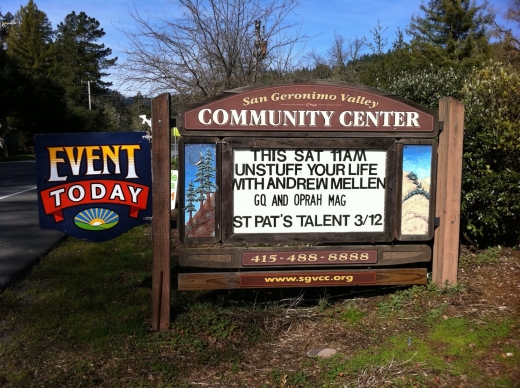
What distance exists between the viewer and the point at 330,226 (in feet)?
15.9

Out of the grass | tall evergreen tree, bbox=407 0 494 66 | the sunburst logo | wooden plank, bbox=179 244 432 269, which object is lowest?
the grass

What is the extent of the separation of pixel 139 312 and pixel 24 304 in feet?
4.25

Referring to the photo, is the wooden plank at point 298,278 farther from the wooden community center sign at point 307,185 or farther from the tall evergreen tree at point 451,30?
the tall evergreen tree at point 451,30

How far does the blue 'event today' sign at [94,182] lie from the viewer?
4.71 metres

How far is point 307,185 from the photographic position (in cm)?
480

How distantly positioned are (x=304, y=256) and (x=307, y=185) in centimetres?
67

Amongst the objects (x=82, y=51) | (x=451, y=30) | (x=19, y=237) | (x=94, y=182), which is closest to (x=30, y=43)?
(x=82, y=51)

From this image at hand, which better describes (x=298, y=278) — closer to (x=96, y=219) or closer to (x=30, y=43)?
(x=96, y=219)

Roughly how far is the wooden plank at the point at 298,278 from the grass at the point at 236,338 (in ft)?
0.85

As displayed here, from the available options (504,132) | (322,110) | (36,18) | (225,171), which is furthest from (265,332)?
(36,18)

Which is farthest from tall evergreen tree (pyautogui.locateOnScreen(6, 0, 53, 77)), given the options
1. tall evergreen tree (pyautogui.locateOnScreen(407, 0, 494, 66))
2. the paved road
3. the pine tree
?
the paved road

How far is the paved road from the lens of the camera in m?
6.68

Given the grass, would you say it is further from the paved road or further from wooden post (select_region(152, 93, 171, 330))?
the paved road

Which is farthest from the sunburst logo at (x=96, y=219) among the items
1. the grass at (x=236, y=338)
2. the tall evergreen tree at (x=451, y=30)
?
the tall evergreen tree at (x=451, y=30)
